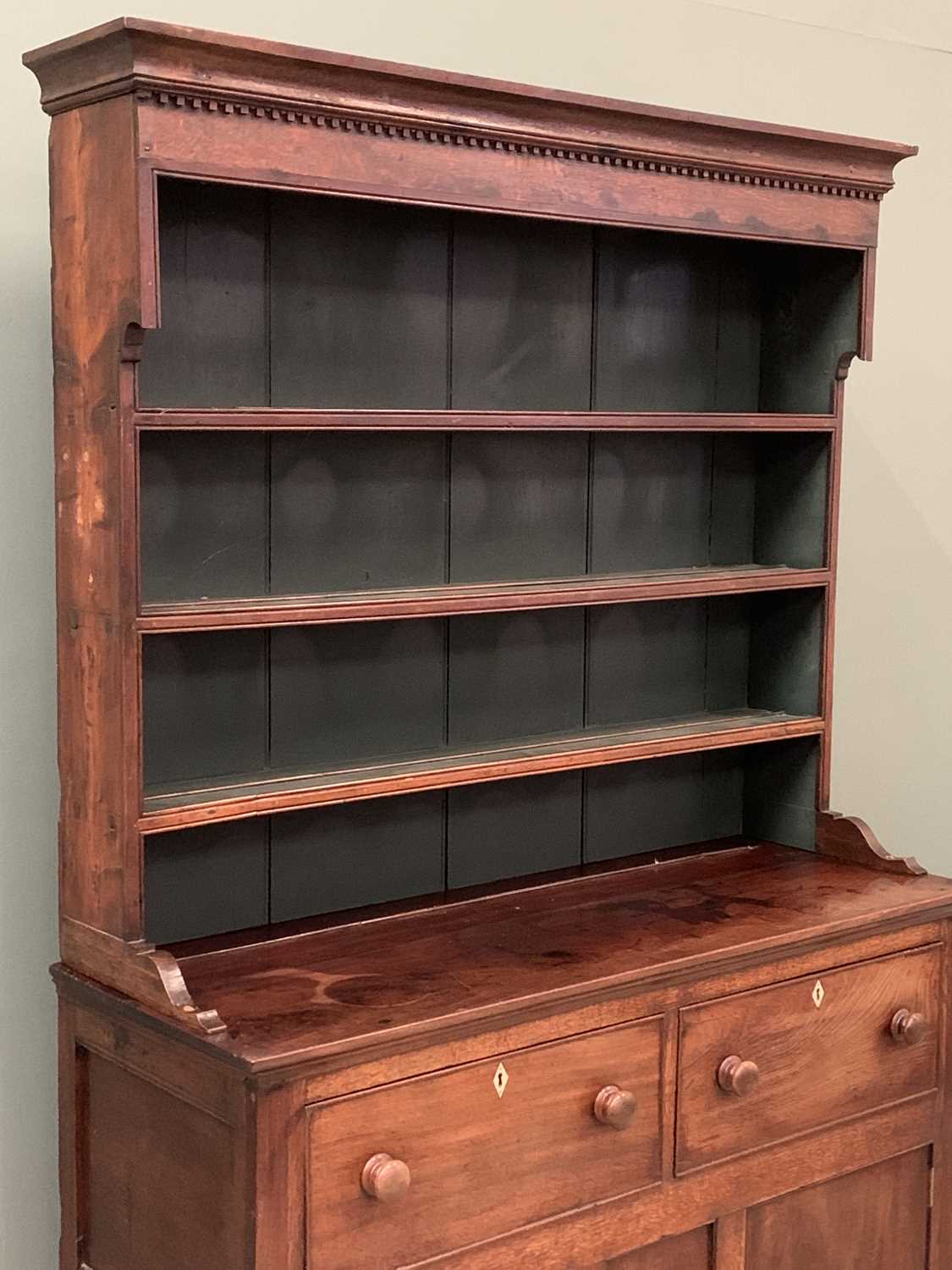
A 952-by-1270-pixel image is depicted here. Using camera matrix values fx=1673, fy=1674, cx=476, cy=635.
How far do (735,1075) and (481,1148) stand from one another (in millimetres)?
463

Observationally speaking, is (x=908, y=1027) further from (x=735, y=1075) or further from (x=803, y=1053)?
(x=735, y=1075)

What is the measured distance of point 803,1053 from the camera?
2.63 m

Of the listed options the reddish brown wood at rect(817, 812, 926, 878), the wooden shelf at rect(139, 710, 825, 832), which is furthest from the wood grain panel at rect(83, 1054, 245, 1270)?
the reddish brown wood at rect(817, 812, 926, 878)

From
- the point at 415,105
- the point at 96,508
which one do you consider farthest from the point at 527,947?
the point at 415,105

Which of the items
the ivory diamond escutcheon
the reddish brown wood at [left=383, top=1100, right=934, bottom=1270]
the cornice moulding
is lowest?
the reddish brown wood at [left=383, top=1100, right=934, bottom=1270]

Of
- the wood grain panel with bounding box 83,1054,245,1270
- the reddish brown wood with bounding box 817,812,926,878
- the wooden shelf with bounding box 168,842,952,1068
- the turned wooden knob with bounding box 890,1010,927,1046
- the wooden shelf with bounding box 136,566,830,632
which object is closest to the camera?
the wood grain panel with bounding box 83,1054,245,1270

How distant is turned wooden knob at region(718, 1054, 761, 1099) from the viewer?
8.21 ft

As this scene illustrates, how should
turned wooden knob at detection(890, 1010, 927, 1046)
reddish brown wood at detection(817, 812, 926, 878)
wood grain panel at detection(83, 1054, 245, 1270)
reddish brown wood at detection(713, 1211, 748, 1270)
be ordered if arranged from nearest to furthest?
wood grain panel at detection(83, 1054, 245, 1270)
reddish brown wood at detection(713, 1211, 748, 1270)
turned wooden knob at detection(890, 1010, 927, 1046)
reddish brown wood at detection(817, 812, 926, 878)

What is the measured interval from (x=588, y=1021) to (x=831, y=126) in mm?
1963

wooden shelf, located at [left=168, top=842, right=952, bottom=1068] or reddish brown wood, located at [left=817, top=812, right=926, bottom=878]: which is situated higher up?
reddish brown wood, located at [left=817, top=812, right=926, bottom=878]

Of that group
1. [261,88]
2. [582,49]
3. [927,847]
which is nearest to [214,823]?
[261,88]

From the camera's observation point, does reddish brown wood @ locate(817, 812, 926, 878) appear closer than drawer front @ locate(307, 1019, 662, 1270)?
No

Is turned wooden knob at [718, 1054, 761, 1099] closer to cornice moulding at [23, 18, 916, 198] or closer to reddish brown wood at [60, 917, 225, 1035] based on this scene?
reddish brown wood at [60, 917, 225, 1035]

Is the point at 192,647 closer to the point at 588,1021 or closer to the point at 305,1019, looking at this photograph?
the point at 305,1019
